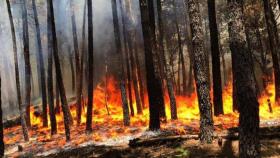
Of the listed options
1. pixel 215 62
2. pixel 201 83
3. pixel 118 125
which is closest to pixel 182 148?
pixel 201 83

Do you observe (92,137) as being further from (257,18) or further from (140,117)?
(257,18)

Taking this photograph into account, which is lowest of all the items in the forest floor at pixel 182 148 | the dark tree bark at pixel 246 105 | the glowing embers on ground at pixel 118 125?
the glowing embers on ground at pixel 118 125

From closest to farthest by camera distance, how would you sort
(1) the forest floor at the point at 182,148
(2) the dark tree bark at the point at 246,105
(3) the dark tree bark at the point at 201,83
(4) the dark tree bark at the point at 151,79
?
(2) the dark tree bark at the point at 246,105 → (1) the forest floor at the point at 182,148 → (3) the dark tree bark at the point at 201,83 → (4) the dark tree bark at the point at 151,79

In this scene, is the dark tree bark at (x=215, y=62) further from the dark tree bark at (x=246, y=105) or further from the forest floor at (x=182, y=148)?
the dark tree bark at (x=246, y=105)

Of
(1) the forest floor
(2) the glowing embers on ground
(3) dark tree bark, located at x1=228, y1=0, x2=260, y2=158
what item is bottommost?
(2) the glowing embers on ground

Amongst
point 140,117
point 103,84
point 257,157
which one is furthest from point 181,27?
point 257,157

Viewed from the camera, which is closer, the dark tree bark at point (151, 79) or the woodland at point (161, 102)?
the woodland at point (161, 102)

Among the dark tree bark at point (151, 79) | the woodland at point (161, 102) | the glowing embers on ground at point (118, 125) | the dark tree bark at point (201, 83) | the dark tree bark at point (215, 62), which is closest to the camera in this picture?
the woodland at point (161, 102)

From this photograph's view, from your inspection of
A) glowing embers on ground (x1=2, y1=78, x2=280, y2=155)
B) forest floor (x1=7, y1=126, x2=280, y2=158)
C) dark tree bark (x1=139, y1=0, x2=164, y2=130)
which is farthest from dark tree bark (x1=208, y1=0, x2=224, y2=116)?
forest floor (x1=7, y1=126, x2=280, y2=158)

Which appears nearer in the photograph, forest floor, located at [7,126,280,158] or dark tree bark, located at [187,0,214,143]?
forest floor, located at [7,126,280,158]

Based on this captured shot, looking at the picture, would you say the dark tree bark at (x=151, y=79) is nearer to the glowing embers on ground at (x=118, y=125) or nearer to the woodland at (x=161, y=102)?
the woodland at (x=161, y=102)

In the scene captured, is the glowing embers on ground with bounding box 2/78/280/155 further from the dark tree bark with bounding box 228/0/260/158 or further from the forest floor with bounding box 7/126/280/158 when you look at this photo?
the dark tree bark with bounding box 228/0/260/158

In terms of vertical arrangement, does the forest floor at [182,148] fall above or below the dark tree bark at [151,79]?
below

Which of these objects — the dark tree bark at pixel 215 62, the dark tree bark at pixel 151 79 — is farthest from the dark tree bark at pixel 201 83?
the dark tree bark at pixel 215 62
